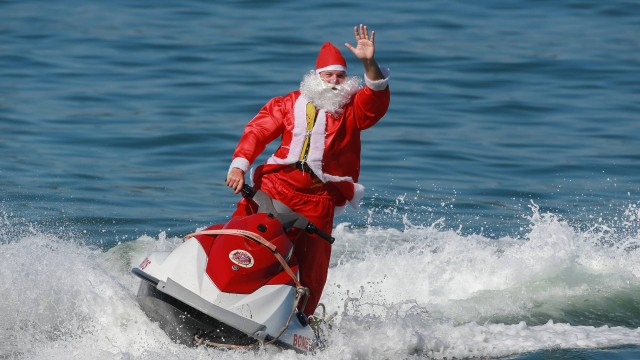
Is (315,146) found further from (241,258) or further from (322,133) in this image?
(241,258)

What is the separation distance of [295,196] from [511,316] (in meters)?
2.16

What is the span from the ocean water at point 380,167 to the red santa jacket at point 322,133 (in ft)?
2.82

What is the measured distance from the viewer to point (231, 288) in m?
6.51

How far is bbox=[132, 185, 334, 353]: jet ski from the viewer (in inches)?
255

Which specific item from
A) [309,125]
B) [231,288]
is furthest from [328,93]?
[231,288]

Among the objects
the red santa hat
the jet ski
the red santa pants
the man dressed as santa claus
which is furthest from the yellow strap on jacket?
the jet ski

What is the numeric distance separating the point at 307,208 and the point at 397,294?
1.99 meters

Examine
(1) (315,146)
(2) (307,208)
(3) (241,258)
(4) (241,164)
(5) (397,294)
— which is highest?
(1) (315,146)

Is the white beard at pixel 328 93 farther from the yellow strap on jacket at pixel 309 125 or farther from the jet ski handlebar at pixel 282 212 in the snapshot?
the jet ski handlebar at pixel 282 212

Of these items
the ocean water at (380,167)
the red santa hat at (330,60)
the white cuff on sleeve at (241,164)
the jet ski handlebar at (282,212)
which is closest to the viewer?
the jet ski handlebar at (282,212)

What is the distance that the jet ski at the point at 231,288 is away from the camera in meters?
6.48

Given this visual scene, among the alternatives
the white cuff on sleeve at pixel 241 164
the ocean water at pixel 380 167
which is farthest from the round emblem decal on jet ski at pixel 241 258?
the white cuff on sleeve at pixel 241 164

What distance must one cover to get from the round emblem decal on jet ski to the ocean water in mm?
478

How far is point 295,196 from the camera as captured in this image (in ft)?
23.3
